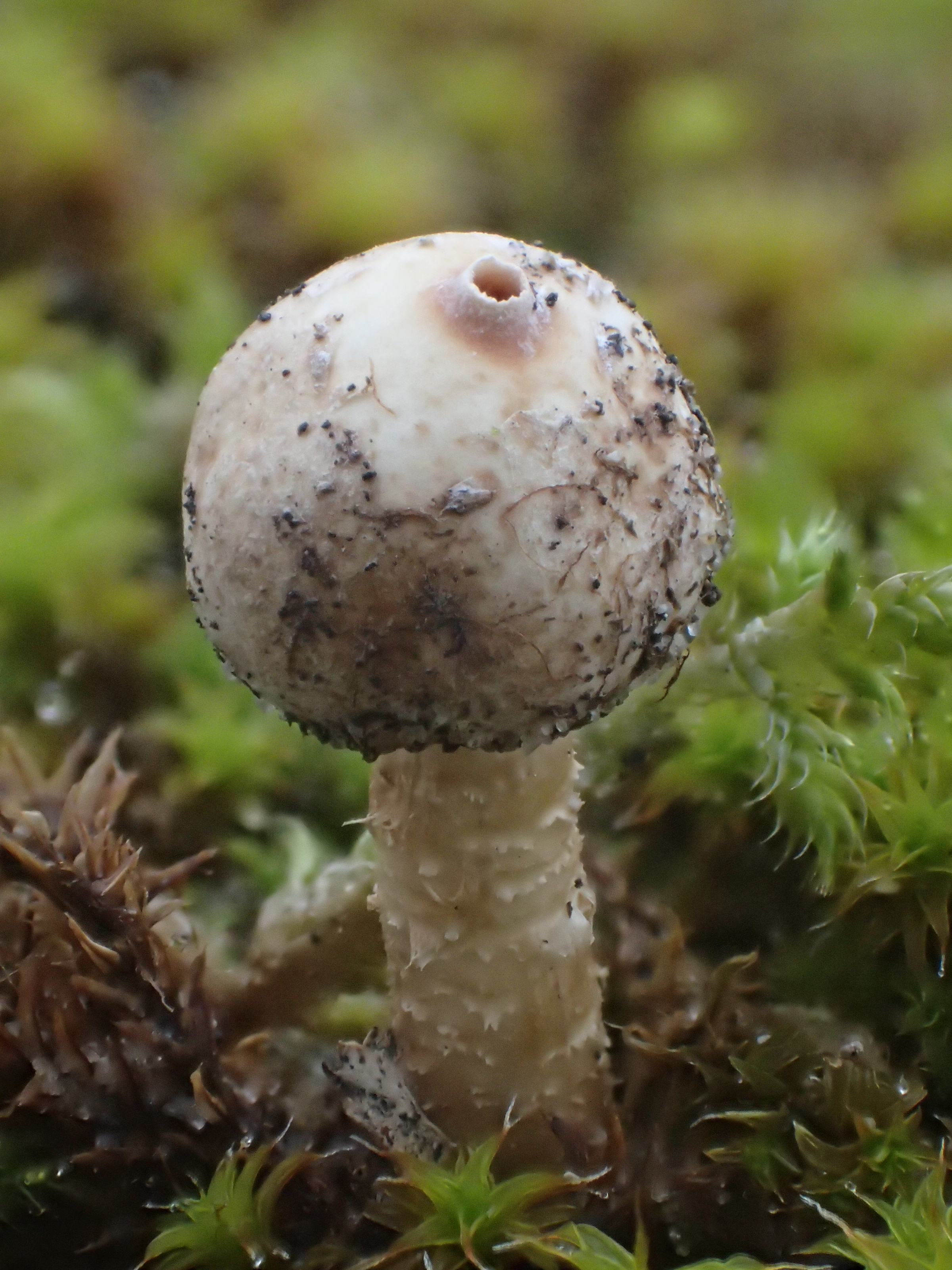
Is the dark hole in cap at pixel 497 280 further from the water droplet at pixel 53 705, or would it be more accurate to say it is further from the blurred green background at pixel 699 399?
the water droplet at pixel 53 705

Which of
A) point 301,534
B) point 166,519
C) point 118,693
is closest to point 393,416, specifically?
point 301,534

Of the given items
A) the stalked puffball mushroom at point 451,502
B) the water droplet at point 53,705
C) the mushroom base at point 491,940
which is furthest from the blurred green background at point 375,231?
the stalked puffball mushroom at point 451,502

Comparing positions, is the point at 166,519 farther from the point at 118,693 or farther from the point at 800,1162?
the point at 800,1162

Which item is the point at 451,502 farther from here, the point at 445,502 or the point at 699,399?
the point at 699,399

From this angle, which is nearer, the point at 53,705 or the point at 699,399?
the point at 53,705

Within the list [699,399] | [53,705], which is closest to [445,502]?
[53,705]

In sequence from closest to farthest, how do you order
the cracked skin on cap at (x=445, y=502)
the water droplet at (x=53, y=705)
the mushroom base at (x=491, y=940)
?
1. the cracked skin on cap at (x=445, y=502)
2. the mushroom base at (x=491, y=940)
3. the water droplet at (x=53, y=705)
